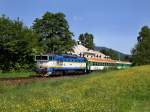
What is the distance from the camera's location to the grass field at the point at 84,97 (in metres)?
14.5

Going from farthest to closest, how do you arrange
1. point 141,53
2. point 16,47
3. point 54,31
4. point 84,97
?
point 54,31, point 141,53, point 16,47, point 84,97

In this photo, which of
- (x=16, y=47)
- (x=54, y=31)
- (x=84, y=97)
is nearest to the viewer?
(x=84, y=97)

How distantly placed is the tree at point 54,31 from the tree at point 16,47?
31728mm

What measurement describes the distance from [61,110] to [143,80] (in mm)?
19847

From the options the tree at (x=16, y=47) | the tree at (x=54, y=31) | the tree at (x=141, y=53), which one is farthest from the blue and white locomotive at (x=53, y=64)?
the tree at (x=54, y=31)

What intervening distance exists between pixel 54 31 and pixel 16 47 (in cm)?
4475

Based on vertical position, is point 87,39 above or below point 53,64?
above

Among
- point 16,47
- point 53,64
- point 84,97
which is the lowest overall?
point 84,97

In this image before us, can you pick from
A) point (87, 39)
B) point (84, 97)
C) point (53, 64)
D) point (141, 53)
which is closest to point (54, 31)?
point (141, 53)

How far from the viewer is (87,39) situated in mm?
187000

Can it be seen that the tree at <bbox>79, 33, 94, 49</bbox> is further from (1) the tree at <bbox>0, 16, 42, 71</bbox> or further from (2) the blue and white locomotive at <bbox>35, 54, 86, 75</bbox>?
(2) the blue and white locomotive at <bbox>35, 54, 86, 75</bbox>

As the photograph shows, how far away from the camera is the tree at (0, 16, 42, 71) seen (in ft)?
241

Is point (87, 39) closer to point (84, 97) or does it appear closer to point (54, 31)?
point (54, 31)

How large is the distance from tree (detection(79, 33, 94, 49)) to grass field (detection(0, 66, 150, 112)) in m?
149
